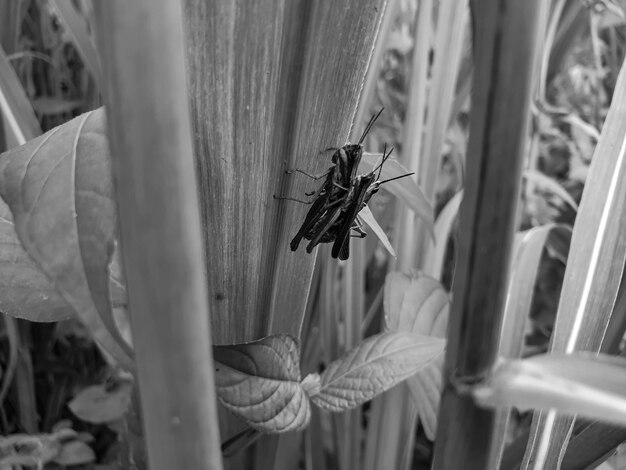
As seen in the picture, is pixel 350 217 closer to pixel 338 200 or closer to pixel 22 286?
pixel 338 200

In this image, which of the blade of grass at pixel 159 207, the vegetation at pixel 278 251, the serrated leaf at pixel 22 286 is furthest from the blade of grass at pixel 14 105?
the blade of grass at pixel 159 207

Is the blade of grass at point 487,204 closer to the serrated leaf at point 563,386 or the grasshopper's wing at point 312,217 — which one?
the serrated leaf at point 563,386

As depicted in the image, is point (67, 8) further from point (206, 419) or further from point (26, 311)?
point (206, 419)

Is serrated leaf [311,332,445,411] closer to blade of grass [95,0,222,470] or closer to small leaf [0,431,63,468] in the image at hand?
blade of grass [95,0,222,470]

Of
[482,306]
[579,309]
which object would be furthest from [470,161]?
[579,309]

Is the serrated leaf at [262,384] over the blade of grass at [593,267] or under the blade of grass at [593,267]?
under

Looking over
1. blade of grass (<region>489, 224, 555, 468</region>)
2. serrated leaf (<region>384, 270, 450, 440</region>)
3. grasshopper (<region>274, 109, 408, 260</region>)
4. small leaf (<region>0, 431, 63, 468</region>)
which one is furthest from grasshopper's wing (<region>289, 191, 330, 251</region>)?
small leaf (<region>0, 431, 63, 468</region>)

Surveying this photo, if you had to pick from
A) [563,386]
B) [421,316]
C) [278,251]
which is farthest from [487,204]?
[421,316]
